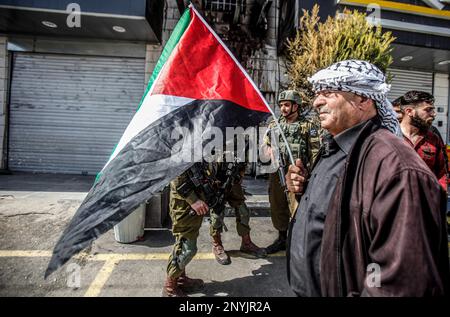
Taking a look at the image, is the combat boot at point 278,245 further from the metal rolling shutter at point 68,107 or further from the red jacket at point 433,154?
the metal rolling shutter at point 68,107

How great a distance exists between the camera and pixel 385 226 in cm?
93

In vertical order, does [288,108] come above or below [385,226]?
above

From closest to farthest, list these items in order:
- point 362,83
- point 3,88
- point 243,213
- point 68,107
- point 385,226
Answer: point 385,226 < point 362,83 < point 243,213 < point 3,88 < point 68,107

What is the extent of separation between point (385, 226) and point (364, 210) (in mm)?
100

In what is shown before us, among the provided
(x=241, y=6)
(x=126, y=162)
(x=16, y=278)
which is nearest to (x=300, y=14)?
(x=241, y=6)

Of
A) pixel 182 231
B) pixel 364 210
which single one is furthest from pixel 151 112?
pixel 364 210

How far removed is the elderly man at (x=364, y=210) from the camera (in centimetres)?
87

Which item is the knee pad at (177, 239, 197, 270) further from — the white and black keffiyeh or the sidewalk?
the white and black keffiyeh

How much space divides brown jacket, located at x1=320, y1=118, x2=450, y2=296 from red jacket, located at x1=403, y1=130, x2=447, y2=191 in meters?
2.82

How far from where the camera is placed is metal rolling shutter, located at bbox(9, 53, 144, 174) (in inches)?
334

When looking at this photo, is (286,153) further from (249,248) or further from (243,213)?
(249,248)
